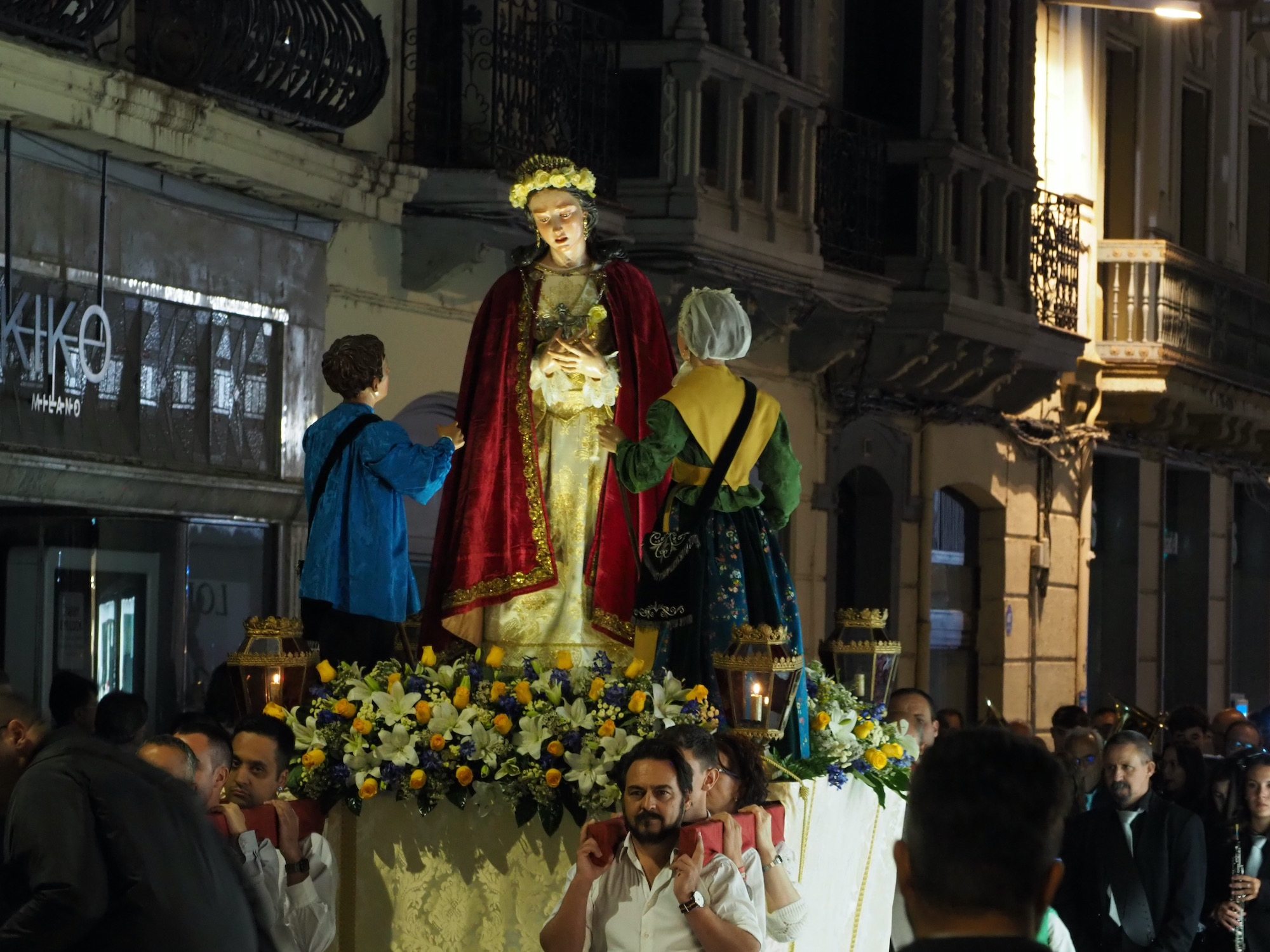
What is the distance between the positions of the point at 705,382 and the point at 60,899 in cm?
384

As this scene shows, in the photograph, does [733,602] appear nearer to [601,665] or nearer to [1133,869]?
[601,665]

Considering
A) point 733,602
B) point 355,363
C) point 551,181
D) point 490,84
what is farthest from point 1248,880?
point 490,84

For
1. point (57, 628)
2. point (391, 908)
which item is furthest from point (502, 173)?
point (391, 908)

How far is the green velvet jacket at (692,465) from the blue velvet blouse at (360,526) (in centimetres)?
58

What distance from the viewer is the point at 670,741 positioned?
6.25 metres

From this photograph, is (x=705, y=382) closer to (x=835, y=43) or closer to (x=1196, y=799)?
(x=1196, y=799)

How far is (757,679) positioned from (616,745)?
0.63 m

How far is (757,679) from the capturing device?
24.2 feet

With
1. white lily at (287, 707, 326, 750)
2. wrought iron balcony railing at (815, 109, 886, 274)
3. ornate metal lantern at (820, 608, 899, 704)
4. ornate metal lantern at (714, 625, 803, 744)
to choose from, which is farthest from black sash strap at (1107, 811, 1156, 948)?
wrought iron balcony railing at (815, 109, 886, 274)

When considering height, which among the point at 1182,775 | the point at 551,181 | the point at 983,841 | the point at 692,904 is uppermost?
the point at 551,181

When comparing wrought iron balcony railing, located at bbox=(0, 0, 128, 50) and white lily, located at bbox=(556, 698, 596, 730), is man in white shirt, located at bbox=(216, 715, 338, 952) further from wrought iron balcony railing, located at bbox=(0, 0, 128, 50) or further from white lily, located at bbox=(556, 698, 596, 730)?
wrought iron balcony railing, located at bbox=(0, 0, 128, 50)

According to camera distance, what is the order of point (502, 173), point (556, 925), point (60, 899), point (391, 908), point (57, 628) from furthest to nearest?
point (502, 173)
point (57, 628)
point (391, 908)
point (556, 925)
point (60, 899)

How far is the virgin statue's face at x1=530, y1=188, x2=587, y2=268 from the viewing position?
7789 millimetres

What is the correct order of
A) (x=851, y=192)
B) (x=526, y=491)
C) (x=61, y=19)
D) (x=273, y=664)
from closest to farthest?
(x=273, y=664) → (x=526, y=491) → (x=61, y=19) → (x=851, y=192)
